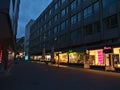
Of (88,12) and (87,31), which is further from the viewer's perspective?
(88,12)

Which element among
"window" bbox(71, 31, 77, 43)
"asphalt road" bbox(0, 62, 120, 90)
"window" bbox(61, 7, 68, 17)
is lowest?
"asphalt road" bbox(0, 62, 120, 90)

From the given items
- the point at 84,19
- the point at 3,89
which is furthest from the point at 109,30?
the point at 3,89

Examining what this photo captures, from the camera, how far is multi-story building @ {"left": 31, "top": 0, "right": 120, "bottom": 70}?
32.3 m

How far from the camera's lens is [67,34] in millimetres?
54750

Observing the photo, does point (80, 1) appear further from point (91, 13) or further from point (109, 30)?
point (109, 30)

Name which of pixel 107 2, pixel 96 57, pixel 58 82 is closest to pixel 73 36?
pixel 96 57

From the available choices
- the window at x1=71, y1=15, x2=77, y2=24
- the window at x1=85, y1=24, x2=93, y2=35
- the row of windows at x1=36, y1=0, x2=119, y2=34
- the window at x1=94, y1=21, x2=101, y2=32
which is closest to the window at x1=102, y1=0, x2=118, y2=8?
the row of windows at x1=36, y1=0, x2=119, y2=34

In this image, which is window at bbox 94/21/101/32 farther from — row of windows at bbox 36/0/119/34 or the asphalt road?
the asphalt road

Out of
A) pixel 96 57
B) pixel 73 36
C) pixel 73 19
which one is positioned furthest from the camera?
pixel 73 19

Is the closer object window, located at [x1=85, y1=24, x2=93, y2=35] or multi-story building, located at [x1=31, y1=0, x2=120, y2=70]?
multi-story building, located at [x1=31, y1=0, x2=120, y2=70]

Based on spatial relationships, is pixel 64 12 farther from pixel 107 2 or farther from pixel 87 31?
pixel 107 2

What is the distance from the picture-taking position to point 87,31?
139ft

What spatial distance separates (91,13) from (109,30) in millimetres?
8528

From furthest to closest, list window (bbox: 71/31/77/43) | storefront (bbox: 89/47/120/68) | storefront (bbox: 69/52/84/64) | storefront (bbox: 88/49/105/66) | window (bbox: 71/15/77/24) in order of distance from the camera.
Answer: window (bbox: 71/15/77/24)
window (bbox: 71/31/77/43)
storefront (bbox: 69/52/84/64)
storefront (bbox: 88/49/105/66)
storefront (bbox: 89/47/120/68)
